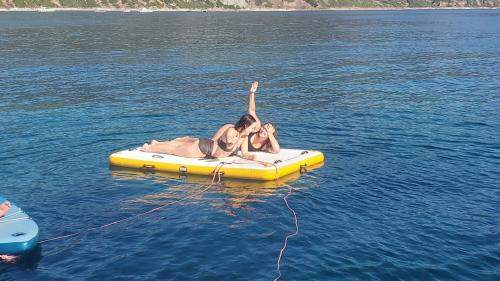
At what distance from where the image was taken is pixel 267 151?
82.2 feet

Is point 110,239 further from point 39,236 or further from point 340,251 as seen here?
point 340,251

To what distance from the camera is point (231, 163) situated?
23172 mm

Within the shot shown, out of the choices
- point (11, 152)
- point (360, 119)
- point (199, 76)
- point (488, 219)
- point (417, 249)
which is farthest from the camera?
point (199, 76)

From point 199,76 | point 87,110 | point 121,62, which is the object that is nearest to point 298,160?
point 87,110

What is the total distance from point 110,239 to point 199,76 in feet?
123

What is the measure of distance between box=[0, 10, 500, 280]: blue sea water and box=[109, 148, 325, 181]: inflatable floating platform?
441 mm

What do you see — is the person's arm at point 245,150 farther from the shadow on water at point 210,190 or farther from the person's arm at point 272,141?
the shadow on water at point 210,190

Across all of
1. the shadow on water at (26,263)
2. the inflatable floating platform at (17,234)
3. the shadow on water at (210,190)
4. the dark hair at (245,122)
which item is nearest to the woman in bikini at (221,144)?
the dark hair at (245,122)

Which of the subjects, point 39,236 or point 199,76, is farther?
point 199,76

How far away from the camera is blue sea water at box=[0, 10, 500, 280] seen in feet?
53.6

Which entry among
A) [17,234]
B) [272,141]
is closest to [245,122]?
[272,141]

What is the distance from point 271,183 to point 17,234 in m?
9.80

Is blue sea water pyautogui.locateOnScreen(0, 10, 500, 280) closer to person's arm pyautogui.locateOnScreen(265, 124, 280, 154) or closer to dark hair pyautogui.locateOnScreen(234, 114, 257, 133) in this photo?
person's arm pyautogui.locateOnScreen(265, 124, 280, 154)

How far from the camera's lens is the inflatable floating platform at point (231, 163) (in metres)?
22.7
